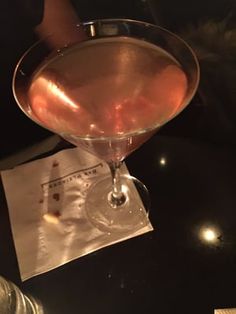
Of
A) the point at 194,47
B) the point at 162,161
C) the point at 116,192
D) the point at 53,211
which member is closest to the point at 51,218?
the point at 53,211

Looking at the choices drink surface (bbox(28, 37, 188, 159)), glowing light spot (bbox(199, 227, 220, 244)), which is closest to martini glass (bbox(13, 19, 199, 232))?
drink surface (bbox(28, 37, 188, 159))

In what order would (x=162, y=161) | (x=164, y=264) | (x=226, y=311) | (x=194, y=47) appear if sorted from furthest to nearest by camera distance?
(x=194, y=47), (x=162, y=161), (x=164, y=264), (x=226, y=311)

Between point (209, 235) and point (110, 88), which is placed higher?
point (110, 88)

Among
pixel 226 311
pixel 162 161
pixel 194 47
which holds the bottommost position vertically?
pixel 226 311

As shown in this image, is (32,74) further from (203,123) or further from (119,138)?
(203,123)

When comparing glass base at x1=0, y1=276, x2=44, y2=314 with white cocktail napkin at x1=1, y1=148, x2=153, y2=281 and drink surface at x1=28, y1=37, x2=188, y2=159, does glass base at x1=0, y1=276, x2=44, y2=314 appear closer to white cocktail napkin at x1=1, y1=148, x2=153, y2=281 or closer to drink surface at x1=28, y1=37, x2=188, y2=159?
white cocktail napkin at x1=1, y1=148, x2=153, y2=281

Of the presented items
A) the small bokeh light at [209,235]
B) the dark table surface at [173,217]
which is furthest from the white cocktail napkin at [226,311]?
the small bokeh light at [209,235]

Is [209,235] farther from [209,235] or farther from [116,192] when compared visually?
[116,192]

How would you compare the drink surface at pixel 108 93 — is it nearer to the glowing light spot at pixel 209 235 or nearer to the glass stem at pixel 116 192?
the glass stem at pixel 116 192

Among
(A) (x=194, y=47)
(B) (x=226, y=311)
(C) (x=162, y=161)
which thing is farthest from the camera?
(A) (x=194, y=47)
